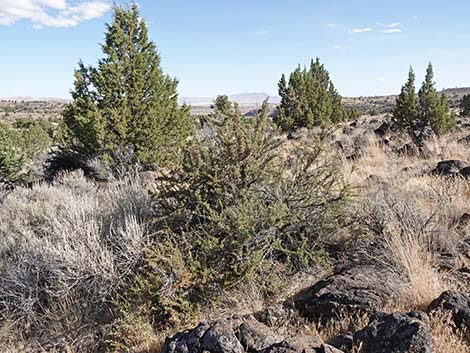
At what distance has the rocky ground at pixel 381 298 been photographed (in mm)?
2756

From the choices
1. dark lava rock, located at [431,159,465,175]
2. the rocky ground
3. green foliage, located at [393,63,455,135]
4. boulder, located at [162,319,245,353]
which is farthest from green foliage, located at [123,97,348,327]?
green foliage, located at [393,63,455,135]

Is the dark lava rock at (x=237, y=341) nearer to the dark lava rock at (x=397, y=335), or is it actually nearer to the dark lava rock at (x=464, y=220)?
the dark lava rock at (x=397, y=335)

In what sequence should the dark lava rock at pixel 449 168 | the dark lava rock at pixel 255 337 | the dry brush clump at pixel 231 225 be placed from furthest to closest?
the dark lava rock at pixel 449 168 → the dry brush clump at pixel 231 225 → the dark lava rock at pixel 255 337

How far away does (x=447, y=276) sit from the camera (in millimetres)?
3963

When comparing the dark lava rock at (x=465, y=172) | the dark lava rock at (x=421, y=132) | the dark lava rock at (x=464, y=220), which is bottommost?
the dark lava rock at (x=464, y=220)

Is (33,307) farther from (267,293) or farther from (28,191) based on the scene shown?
(28,191)

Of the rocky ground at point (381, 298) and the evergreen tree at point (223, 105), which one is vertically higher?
the evergreen tree at point (223, 105)

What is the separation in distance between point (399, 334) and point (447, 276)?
64.0 inches

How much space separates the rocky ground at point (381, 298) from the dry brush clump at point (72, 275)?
4.24 ft

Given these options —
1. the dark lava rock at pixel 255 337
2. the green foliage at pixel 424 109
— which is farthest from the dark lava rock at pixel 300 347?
the green foliage at pixel 424 109

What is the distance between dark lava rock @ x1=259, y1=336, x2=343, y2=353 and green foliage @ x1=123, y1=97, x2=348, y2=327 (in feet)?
4.90

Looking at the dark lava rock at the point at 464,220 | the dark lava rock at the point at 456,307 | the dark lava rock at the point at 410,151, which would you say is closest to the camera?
the dark lava rock at the point at 456,307

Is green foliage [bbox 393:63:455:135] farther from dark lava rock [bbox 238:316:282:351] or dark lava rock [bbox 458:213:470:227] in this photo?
dark lava rock [bbox 238:316:282:351]

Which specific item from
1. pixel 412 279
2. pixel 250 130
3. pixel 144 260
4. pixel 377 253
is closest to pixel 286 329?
pixel 412 279
